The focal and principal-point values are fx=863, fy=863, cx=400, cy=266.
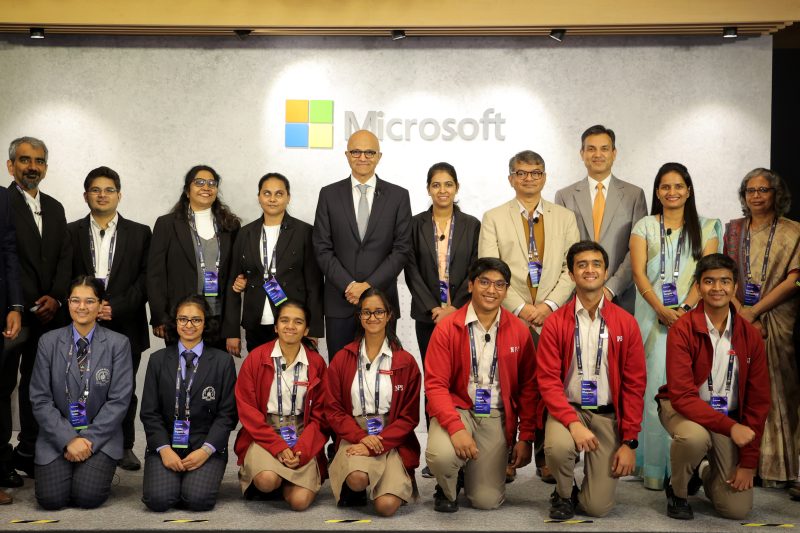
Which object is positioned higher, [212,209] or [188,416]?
[212,209]

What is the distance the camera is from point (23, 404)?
16.1 ft

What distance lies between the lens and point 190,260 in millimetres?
5000

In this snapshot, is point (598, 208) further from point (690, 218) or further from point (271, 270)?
point (271, 270)

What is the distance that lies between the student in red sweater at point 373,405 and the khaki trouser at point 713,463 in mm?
1280

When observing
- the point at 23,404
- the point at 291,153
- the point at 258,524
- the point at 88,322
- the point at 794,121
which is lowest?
the point at 258,524

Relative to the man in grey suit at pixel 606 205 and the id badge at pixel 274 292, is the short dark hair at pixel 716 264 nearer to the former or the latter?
the man in grey suit at pixel 606 205

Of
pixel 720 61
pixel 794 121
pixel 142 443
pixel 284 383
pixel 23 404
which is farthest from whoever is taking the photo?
pixel 794 121

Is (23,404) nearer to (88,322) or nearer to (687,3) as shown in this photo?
(88,322)

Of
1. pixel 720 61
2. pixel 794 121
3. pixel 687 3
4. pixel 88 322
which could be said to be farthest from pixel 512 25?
pixel 88 322

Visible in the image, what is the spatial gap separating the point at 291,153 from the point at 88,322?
2.32 meters

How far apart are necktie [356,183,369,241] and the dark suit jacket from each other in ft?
0.14

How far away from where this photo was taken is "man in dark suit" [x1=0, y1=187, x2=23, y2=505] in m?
4.41

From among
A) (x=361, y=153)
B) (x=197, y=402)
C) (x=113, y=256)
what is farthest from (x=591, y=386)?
(x=113, y=256)

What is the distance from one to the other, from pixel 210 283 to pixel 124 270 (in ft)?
1.70
